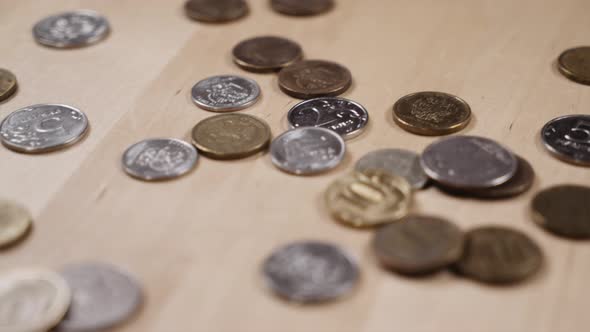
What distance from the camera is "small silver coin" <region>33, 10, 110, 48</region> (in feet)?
5.35

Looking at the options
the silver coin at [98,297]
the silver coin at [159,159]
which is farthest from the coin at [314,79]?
the silver coin at [98,297]

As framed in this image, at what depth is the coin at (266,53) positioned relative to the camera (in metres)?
Answer: 1.52

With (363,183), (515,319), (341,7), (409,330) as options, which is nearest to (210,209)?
(363,183)

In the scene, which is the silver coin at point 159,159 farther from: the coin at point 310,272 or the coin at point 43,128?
the coin at point 310,272

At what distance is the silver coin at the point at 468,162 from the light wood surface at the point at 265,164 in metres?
0.03

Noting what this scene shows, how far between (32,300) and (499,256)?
64cm

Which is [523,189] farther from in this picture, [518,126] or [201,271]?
[201,271]

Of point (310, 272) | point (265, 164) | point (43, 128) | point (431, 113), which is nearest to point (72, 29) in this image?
point (43, 128)

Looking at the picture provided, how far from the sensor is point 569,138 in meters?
1.28

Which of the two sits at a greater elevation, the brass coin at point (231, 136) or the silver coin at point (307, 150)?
the silver coin at point (307, 150)

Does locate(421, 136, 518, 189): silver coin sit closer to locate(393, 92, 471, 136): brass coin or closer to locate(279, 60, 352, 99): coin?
locate(393, 92, 471, 136): brass coin

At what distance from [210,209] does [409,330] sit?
374 millimetres

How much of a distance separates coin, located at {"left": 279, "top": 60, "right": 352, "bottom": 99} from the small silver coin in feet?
1.55

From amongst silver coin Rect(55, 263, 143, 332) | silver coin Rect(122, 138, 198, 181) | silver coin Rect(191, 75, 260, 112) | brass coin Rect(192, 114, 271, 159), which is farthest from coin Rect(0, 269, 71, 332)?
silver coin Rect(191, 75, 260, 112)
